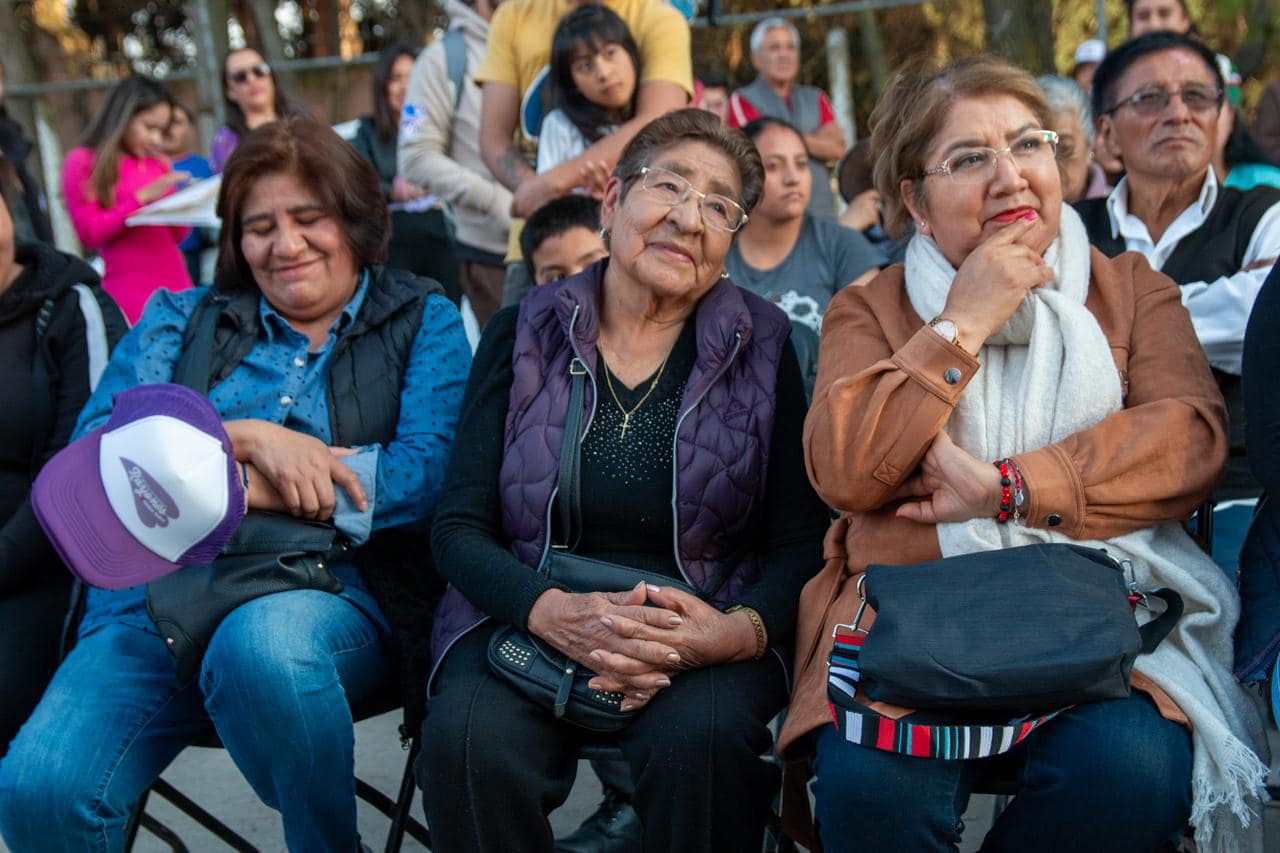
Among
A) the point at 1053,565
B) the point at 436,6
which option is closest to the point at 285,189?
the point at 1053,565

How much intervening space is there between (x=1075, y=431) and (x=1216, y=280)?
3.15 feet

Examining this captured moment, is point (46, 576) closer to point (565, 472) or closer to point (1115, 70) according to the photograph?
point (565, 472)

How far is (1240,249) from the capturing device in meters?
3.26

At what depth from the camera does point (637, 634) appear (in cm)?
255

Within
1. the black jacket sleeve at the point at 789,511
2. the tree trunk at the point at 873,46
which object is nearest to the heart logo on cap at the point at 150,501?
the black jacket sleeve at the point at 789,511

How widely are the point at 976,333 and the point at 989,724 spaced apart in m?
0.74

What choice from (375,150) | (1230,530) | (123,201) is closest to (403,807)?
(1230,530)

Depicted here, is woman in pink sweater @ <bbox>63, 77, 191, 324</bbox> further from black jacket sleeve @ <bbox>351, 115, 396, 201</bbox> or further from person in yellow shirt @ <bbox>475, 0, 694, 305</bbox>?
person in yellow shirt @ <bbox>475, 0, 694, 305</bbox>

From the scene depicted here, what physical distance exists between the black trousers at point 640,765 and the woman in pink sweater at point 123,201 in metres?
4.16

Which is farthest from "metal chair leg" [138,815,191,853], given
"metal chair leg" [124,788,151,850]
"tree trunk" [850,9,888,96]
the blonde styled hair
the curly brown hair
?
"tree trunk" [850,9,888,96]

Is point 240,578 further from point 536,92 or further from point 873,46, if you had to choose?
point 873,46

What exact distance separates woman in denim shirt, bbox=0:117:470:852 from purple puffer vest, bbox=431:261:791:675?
28 centimetres

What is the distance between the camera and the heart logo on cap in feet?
8.73

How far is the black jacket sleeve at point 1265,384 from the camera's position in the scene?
240 centimetres
